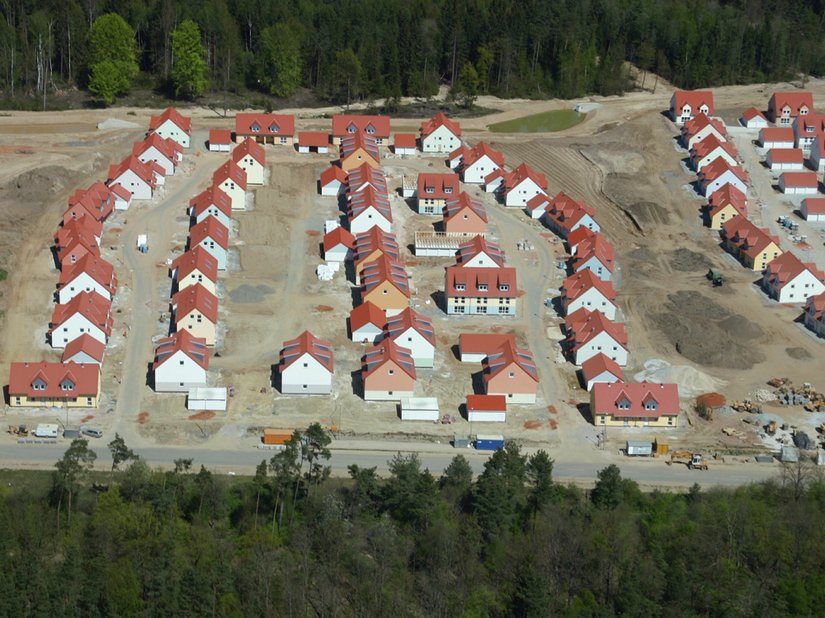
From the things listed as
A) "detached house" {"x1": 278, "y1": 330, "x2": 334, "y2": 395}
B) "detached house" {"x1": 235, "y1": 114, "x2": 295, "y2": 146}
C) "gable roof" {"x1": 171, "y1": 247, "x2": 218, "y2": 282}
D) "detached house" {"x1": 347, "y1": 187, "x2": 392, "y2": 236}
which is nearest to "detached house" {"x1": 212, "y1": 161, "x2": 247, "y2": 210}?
"detached house" {"x1": 347, "y1": 187, "x2": 392, "y2": 236}

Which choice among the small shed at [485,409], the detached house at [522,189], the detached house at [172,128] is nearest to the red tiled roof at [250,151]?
the detached house at [172,128]

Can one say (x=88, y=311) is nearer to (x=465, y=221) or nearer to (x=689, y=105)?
(x=465, y=221)

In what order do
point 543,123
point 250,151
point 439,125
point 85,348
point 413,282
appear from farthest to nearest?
point 543,123, point 439,125, point 250,151, point 413,282, point 85,348

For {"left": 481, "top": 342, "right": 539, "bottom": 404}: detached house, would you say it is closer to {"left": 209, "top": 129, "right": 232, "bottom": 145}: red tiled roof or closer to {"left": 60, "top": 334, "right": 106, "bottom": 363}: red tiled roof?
{"left": 60, "top": 334, "right": 106, "bottom": 363}: red tiled roof

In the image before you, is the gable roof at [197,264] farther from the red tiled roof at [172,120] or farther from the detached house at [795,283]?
the detached house at [795,283]

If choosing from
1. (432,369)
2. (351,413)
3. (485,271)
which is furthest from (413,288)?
(351,413)

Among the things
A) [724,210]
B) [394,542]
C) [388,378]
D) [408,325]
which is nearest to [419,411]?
[388,378]

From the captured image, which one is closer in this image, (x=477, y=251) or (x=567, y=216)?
(x=477, y=251)
